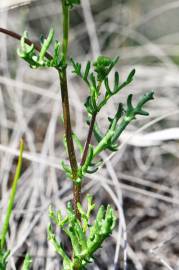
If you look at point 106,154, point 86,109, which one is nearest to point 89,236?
point 86,109

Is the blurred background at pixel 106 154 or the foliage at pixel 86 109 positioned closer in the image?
the foliage at pixel 86 109

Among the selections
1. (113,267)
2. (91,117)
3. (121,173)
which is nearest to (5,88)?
(121,173)

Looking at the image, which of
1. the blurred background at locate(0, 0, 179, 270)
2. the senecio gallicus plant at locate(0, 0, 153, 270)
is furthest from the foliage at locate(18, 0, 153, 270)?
the blurred background at locate(0, 0, 179, 270)

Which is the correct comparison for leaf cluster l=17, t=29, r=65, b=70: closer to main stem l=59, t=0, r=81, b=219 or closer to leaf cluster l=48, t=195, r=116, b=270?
main stem l=59, t=0, r=81, b=219

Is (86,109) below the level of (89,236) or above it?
above

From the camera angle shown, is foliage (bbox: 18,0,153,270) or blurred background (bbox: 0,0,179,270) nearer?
foliage (bbox: 18,0,153,270)

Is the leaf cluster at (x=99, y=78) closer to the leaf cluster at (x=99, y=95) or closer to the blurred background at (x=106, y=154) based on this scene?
the leaf cluster at (x=99, y=95)

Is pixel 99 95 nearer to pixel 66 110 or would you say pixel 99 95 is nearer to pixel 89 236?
pixel 66 110

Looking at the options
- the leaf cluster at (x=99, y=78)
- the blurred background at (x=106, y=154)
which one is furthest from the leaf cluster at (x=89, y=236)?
the blurred background at (x=106, y=154)
